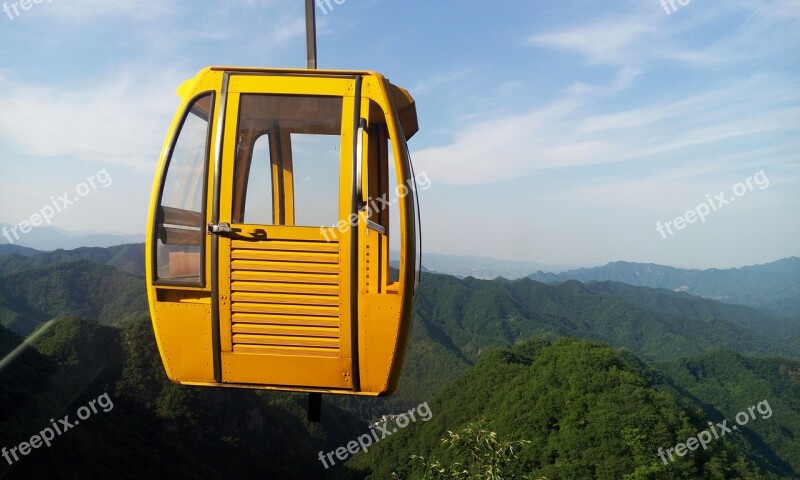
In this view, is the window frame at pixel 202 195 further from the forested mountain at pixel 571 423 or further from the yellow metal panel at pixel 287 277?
the forested mountain at pixel 571 423

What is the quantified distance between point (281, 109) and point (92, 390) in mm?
53834

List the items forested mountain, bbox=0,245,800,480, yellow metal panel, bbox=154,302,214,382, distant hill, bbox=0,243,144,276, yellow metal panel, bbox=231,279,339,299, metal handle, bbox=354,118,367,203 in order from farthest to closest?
1. distant hill, bbox=0,243,144,276
2. forested mountain, bbox=0,245,800,480
3. yellow metal panel, bbox=154,302,214,382
4. yellow metal panel, bbox=231,279,339,299
5. metal handle, bbox=354,118,367,203

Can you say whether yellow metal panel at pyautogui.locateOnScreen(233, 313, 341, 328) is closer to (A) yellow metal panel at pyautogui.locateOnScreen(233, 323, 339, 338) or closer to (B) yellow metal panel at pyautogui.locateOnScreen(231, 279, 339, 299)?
(A) yellow metal panel at pyautogui.locateOnScreen(233, 323, 339, 338)

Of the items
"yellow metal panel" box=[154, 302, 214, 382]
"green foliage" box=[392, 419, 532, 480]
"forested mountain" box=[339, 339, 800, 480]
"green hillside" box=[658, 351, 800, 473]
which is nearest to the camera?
"yellow metal panel" box=[154, 302, 214, 382]

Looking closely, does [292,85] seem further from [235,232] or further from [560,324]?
[560,324]

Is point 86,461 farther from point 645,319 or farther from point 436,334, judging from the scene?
point 645,319

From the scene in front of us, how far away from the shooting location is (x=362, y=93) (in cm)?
313

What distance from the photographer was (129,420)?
47.6 m

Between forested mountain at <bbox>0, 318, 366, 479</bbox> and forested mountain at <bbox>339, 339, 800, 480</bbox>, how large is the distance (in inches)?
380

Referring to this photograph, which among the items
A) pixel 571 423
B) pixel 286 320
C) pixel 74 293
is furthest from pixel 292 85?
pixel 74 293

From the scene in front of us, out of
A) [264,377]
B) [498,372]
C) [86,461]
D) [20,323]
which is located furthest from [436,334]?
[264,377]

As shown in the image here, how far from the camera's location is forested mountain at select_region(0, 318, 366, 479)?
127ft

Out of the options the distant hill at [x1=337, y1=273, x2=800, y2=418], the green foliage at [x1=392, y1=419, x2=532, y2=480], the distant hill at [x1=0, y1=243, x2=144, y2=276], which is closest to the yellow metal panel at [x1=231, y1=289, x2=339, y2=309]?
the green foliage at [x1=392, y1=419, x2=532, y2=480]

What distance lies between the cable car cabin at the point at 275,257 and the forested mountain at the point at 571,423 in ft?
84.6
